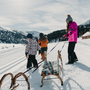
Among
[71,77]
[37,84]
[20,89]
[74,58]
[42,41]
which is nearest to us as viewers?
[20,89]

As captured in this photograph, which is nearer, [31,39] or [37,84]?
[37,84]

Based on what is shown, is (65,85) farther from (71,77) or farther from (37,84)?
(37,84)

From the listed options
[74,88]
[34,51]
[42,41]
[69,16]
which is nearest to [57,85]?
[74,88]

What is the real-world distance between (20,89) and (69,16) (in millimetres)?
3444

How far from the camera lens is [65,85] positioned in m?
2.85

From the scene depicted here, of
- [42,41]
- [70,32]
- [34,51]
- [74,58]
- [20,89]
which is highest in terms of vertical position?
[70,32]

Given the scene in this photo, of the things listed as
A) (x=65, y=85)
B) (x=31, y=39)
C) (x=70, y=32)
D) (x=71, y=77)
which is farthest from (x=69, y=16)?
(x=65, y=85)

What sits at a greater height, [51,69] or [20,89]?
[51,69]

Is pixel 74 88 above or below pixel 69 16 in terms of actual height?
below

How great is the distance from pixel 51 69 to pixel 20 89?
1.02m

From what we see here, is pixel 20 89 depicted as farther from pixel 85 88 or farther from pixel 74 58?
pixel 74 58

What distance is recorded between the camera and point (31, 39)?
4.39m

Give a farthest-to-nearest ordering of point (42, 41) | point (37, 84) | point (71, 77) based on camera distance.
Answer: point (42, 41)
point (71, 77)
point (37, 84)

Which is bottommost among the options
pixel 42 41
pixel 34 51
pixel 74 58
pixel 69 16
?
pixel 74 58
